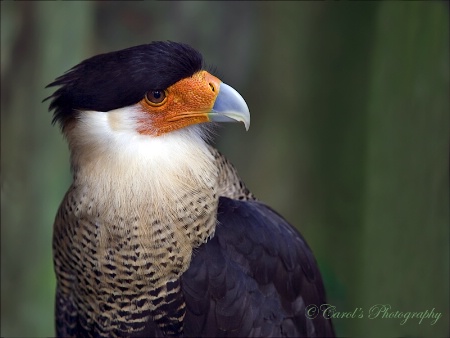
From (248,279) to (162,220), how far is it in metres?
0.35

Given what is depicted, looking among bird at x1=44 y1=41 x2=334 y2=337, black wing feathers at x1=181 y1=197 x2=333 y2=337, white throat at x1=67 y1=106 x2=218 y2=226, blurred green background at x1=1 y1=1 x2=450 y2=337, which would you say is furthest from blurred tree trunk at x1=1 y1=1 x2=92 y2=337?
black wing feathers at x1=181 y1=197 x2=333 y2=337

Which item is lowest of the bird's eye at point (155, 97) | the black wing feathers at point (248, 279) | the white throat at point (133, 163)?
the black wing feathers at point (248, 279)

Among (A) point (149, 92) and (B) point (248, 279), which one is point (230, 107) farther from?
(B) point (248, 279)

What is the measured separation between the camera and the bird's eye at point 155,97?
1.67 m

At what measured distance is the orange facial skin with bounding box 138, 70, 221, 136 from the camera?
1682mm

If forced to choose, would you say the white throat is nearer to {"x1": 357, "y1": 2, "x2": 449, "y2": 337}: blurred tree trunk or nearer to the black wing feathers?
the black wing feathers

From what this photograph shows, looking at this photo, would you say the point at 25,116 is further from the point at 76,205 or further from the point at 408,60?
Result: the point at 408,60

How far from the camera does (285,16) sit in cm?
294

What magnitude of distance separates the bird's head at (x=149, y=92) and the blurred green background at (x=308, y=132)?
102 centimetres

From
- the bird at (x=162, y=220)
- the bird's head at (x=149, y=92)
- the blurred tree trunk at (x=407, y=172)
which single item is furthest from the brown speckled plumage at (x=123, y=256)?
the blurred tree trunk at (x=407, y=172)

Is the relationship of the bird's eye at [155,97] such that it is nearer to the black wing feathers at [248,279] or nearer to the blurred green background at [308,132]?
the black wing feathers at [248,279]

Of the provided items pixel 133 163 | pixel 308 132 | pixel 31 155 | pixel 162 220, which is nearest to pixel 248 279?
pixel 162 220

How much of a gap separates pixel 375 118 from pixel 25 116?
60.3 inches

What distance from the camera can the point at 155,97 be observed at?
66.0 inches
